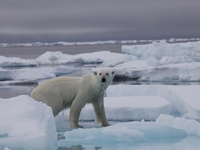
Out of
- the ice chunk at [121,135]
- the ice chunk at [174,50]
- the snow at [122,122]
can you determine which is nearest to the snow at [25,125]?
the snow at [122,122]

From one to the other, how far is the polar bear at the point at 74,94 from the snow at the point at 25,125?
147 cm

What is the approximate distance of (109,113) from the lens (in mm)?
6918

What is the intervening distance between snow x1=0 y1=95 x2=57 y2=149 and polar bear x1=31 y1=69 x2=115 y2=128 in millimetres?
1474

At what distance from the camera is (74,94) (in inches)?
243

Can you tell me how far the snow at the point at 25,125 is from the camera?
11.7 feet

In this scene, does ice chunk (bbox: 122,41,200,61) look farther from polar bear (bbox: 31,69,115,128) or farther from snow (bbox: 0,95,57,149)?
snow (bbox: 0,95,57,149)

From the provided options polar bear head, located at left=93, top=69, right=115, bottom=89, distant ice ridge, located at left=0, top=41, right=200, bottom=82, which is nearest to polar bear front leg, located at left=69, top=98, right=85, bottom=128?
polar bear head, located at left=93, top=69, right=115, bottom=89

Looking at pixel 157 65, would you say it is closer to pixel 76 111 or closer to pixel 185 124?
pixel 76 111

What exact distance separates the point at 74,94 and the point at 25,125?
235cm

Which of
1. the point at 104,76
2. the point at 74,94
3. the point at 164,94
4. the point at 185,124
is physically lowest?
the point at 164,94

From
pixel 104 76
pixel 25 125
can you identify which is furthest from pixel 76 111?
pixel 25 125

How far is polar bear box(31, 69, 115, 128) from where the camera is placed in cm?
598

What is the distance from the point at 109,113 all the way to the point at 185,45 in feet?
43.6

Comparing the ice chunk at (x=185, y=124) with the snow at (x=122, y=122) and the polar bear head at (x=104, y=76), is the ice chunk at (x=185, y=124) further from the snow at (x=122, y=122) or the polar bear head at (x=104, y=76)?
the polar bear head at (x=104, y=76)
